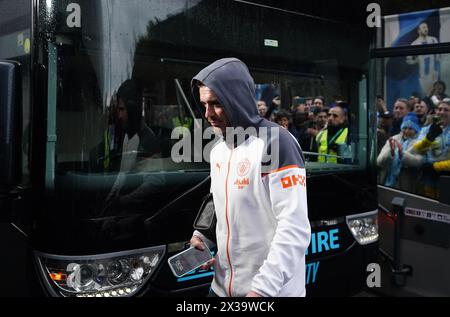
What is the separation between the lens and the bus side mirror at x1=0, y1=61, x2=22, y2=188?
213cm

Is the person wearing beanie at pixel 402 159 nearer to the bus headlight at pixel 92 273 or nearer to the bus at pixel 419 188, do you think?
the bus at pixel 419 188

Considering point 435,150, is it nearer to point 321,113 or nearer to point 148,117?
point 321,113

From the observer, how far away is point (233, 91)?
188cm

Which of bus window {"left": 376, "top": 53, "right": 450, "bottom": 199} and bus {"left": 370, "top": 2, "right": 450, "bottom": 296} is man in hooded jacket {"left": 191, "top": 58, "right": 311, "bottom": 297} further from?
→ bus window {"left": 376, "top": 53, "right": 450, "bottom": 199}

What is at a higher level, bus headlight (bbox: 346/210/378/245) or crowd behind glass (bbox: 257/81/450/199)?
crowd behind glass (bbox: 257/81/450/199)

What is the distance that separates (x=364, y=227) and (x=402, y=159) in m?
1.54

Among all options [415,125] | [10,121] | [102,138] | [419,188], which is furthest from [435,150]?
[10,121]

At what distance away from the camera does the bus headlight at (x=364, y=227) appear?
3160 mm

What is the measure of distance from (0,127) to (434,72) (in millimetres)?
3886

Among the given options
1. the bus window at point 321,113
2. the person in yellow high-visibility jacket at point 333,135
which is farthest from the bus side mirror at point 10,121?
the person in yellow high-visibility jacket at point 333,135

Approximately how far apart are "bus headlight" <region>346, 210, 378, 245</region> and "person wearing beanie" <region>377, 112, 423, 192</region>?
1.05 meters

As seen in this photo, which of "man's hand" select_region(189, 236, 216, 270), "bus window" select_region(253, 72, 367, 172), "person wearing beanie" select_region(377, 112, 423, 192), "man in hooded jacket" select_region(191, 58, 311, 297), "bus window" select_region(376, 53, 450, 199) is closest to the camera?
"man in hooded jacket" select_region(191, 58, 311, 297)

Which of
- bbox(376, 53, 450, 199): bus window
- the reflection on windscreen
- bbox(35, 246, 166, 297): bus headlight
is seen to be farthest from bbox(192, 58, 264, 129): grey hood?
bbox(376, 53, 450, 199): bus window

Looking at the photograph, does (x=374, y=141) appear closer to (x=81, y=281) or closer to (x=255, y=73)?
(x=255, y=73)
